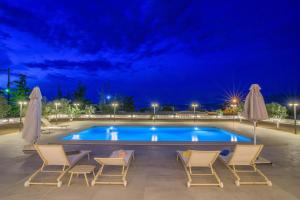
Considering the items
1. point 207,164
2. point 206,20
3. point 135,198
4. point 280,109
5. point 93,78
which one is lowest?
point 135,198

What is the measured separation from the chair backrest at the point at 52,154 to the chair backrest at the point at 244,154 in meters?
3.28

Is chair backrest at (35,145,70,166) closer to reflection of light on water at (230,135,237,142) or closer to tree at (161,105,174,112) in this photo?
reflection of light on water at (230,135,237,142)

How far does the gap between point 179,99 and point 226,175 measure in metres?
75.3

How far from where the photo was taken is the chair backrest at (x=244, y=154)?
5273 millimetres

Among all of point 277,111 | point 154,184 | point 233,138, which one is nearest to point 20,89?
point 233,138

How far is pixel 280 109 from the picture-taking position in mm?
17422

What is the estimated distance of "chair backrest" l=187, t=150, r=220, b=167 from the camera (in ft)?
16.6

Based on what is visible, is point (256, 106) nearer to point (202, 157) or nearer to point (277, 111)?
point (202, 157)

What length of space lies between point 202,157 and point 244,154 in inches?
34.8

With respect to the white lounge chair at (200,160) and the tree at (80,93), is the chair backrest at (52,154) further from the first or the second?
the tree at (80,93)

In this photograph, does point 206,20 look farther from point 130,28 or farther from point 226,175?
point 226,175

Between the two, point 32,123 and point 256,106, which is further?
point 32,123

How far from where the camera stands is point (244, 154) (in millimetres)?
5355

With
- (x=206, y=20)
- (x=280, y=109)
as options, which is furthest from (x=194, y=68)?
(x=280, y=109)
